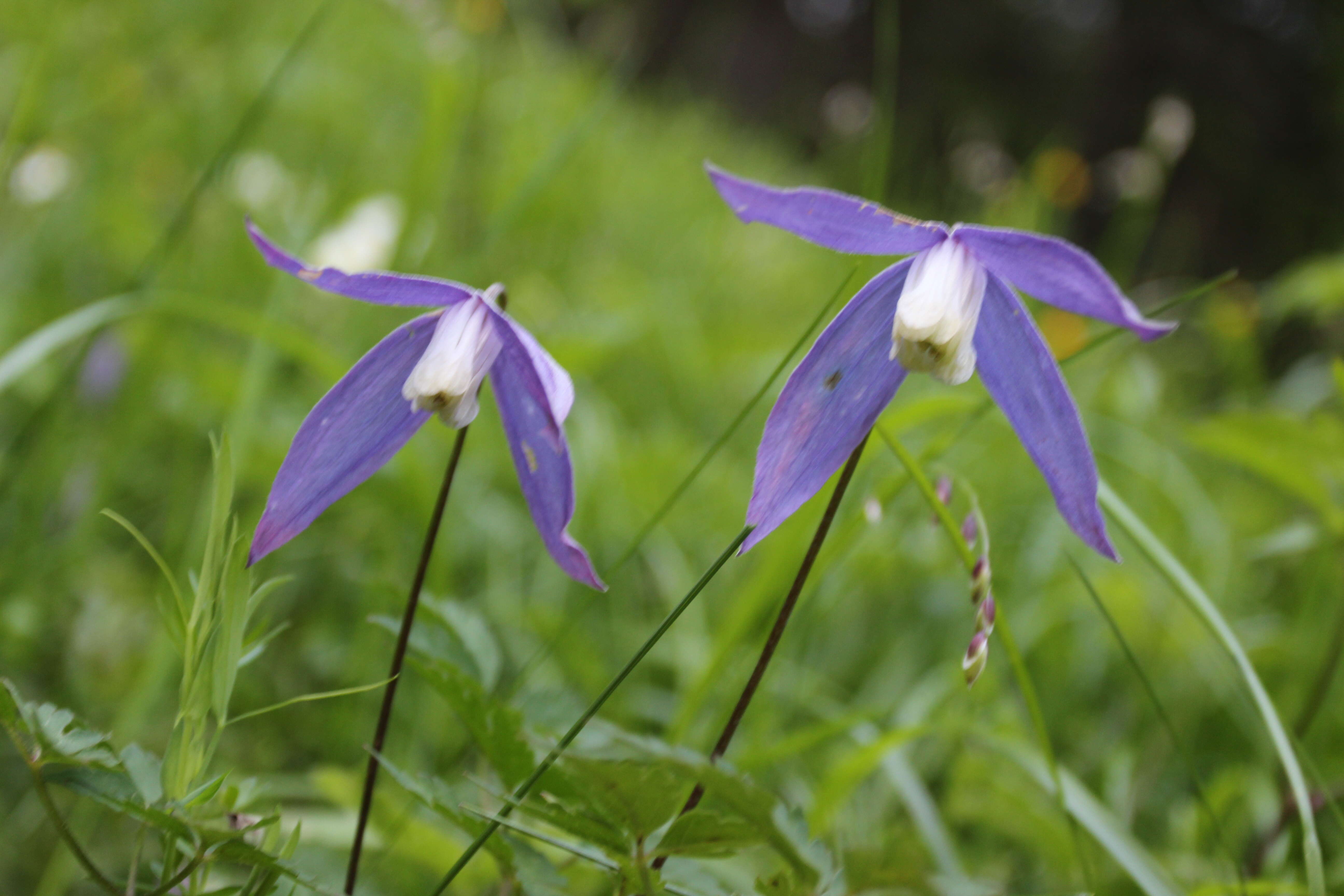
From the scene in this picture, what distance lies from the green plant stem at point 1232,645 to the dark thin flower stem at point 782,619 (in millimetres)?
256

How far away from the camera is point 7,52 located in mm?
1900

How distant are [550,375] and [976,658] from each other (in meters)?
0.29

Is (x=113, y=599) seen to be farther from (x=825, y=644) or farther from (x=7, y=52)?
(x=7, y=52)

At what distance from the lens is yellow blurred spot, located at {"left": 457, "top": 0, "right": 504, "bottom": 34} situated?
1752 millimetres

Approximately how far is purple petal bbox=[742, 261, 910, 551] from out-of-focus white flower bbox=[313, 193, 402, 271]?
0.98 meters

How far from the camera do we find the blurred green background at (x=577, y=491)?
0.95 metres

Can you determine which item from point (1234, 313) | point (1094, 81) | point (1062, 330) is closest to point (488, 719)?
point (1234, 313)

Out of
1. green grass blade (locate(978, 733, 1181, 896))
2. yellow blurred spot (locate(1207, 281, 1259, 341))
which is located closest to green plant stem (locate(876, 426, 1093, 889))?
green grass blade (locate(978, 733, 1181, 896))

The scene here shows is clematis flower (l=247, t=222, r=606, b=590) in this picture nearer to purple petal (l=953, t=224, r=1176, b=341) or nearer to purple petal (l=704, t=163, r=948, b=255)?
purple petal (l=704, t=163, r=948, b=255)

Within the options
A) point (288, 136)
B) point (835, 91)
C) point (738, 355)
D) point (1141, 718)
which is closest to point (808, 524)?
point (1141, 718)

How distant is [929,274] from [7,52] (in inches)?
87.4

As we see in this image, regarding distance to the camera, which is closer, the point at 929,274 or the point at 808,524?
the point at 929,274

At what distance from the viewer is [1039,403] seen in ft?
1.76

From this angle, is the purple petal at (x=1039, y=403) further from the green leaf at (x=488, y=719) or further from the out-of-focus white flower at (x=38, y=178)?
the out-of-focus white flower at (x=38, y=178)
